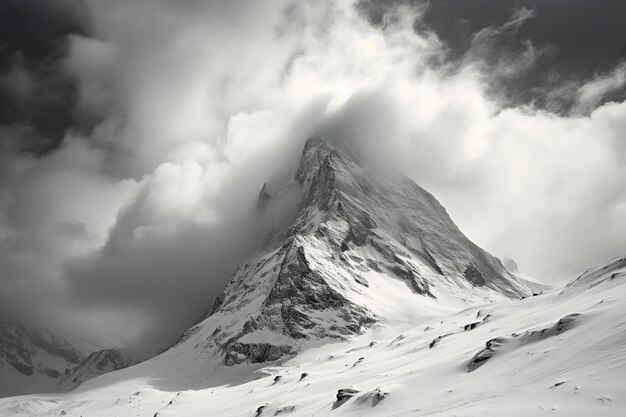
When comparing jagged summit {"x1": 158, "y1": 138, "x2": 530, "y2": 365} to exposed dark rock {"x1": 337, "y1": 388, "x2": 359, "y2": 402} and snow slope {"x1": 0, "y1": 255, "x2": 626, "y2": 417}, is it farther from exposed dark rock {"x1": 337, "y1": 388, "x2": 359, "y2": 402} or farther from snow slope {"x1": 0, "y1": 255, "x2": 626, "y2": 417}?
exposed dark rock {"x1": 337, "y1": 388, "x2": 359, "y2": 402}

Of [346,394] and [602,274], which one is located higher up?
[602,274]

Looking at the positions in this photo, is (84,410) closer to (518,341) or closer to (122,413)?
(122,413)

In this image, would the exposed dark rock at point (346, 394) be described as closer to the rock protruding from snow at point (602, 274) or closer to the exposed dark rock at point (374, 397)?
the exposed dark rock at point (374, 397)

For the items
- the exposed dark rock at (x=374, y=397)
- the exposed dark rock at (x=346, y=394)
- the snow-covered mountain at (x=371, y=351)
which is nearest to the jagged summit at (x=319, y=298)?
the snow-covered mountain at (x=371, y=351)

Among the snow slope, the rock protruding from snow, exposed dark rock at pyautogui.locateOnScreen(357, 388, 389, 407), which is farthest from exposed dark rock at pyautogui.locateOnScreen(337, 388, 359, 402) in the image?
the rock protruding from snow

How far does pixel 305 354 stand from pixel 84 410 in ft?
167

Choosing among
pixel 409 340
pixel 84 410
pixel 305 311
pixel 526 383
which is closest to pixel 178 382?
pixel 84 410

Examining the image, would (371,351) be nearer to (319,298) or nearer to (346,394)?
(346,394)

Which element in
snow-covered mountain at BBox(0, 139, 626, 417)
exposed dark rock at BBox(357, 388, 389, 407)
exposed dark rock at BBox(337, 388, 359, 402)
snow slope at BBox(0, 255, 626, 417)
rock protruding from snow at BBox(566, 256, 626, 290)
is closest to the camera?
snow slope at BBox(0, 255, 626, 417)

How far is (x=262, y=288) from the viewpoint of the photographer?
563 feet

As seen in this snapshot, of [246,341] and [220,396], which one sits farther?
[246,341]

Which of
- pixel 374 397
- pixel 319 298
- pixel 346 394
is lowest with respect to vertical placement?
pixel 374 397

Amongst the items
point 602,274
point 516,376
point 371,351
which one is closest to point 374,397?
point 516,376

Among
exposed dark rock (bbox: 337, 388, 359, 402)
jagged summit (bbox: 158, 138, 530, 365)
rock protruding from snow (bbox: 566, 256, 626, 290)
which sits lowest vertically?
exposed dark rock (bbox: 337, 388, 359, 402)
